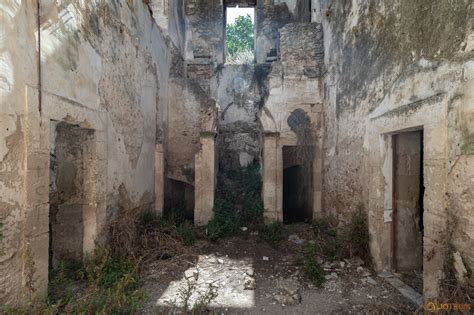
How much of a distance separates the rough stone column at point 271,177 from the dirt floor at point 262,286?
1.43 metres

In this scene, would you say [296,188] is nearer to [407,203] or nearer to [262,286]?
[407,203]

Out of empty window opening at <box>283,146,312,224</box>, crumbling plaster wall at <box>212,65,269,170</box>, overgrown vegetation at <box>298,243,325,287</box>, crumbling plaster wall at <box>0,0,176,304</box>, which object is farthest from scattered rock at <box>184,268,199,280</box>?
crumbling plaster wall at <box>212,65,269,170</box>

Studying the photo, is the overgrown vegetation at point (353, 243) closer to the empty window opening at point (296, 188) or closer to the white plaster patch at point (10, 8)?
the empty window opening at point (296, 188)

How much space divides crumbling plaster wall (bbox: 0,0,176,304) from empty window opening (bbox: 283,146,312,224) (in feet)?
13.5

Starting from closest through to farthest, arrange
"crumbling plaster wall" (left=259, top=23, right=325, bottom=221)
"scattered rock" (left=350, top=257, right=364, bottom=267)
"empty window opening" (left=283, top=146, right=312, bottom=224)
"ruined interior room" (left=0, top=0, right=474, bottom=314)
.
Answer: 1. "ruined interior room" (left=0, top=0, right=474, bottom=314)
2. "scattered rock" (left=350, top=257, right=364, bottom=267)
3. "crumbling plaster wall" (left=259, top=23, right=325, bottom=221)
4. "empty window opening" (left=283, top=146, right=312, bottom=224)

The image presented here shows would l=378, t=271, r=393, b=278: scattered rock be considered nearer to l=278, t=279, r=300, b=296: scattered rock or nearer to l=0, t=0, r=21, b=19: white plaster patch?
l=278, t=279, r=300, b=296: scattered rock

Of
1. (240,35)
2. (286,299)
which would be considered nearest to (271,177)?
(286,299)

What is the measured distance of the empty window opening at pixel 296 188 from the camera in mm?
7520

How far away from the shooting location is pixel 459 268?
8.88ft

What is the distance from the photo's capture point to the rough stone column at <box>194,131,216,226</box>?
21.5 ft

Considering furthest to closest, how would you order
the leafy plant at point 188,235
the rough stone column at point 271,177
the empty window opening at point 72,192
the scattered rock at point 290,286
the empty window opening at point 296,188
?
the empty window opening at point 296,188, the rough stone column at point 271,177, the leafy plant at point 188,235, the empty window opening at point 72,192, the scattered rock at point 290,286

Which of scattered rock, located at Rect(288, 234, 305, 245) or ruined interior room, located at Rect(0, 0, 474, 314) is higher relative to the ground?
ruined interior room, located at Rect(0, 0, 474, 314)

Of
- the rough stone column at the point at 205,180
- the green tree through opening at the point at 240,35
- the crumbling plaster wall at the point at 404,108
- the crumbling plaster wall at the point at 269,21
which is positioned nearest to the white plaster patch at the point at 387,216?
the crumbling plaster wall at the point at 404,108

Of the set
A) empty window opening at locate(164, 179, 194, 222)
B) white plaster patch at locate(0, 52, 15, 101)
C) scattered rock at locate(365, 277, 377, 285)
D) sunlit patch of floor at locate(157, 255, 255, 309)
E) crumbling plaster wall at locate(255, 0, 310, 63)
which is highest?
crumbling plaster wall at locate(255, 0, 310, 63)
